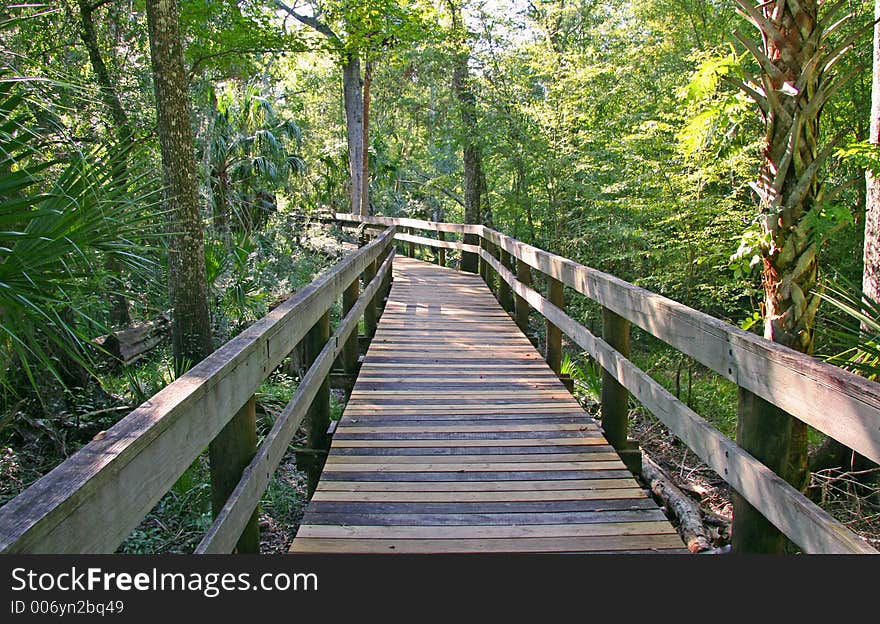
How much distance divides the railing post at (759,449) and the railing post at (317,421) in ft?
7.31

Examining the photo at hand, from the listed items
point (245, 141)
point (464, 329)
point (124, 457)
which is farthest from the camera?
point (245, 141)

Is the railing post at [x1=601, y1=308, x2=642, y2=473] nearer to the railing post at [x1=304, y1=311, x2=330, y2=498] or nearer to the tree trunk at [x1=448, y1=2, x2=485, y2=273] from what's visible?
the railing post at [x1=304, y1=311, x2=330, y2=498]

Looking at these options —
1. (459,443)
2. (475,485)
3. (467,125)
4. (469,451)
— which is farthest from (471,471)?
(467,125)

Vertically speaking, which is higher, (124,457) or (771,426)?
(124,457)

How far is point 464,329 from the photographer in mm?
7785

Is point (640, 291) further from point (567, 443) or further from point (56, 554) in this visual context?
point (56, 554)

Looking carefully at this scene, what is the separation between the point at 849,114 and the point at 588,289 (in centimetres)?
761

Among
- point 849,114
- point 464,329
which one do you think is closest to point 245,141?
point 464,329

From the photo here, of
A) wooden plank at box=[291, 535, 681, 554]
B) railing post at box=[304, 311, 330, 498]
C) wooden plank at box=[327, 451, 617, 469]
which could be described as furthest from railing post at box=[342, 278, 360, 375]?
wooden plank at box=[291, 535, 681, 554]

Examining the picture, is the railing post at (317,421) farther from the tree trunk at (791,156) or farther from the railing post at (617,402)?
the tree trunk at (791,156)

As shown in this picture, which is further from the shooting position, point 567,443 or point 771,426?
point 567,443

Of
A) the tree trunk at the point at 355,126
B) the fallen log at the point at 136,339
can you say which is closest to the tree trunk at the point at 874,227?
the fallen log at the point at 136,339

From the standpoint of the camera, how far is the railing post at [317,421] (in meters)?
3.82

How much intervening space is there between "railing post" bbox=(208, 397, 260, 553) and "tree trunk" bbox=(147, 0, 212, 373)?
4.51 m
